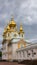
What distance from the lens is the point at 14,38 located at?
168 ft

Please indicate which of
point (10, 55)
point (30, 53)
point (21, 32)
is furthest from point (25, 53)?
point (21, 32)

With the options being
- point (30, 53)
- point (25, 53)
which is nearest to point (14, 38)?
point (25, 53)

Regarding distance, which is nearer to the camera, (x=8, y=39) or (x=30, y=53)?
(x=30, y=53)

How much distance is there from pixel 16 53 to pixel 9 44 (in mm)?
4615

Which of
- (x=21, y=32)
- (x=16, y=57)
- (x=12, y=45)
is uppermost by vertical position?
(x=21, y=32)

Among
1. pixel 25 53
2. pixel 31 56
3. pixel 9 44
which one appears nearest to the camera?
pixel 31 56

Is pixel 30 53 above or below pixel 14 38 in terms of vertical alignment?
below

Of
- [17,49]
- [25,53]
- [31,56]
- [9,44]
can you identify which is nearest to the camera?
[31,56]

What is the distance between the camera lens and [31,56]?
41.0 meters

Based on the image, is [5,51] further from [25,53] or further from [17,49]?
[25,53]

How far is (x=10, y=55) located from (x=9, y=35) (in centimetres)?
593

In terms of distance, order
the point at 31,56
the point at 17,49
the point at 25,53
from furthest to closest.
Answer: the point at 17,49 < the point at 25,53 < the point at 31,56

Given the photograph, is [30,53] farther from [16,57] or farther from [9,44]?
[9,44]

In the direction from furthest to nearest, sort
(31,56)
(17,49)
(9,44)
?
1. (9,44)
2. (17,49)
3. (31,56)
